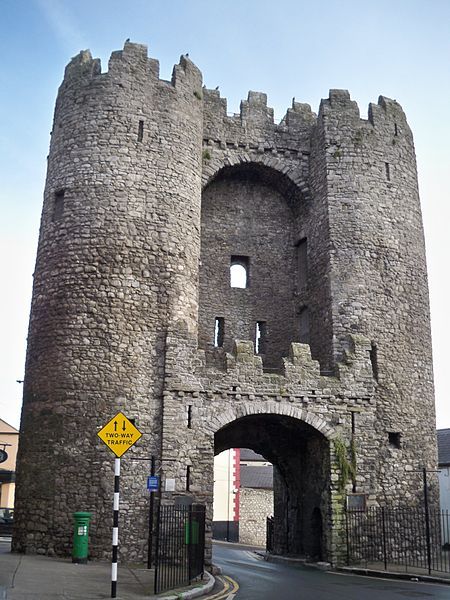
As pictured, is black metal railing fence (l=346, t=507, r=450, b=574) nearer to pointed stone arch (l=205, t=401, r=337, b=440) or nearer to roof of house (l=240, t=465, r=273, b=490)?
pointed stone arch (l=205, t=401, r=337, b=440)

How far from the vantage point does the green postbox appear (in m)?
15.9

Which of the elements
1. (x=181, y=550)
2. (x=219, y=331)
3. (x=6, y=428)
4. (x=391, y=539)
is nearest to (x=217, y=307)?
(x=219, y=331)

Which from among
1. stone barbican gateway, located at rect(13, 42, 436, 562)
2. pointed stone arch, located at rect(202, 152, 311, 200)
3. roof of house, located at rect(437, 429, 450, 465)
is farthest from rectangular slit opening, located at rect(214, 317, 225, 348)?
roof of house, located at rect(437, 429, 450, 465)

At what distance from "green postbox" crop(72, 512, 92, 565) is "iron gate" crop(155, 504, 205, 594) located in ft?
6.07

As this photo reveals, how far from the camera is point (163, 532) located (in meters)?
17.1

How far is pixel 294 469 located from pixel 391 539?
14.1 ft

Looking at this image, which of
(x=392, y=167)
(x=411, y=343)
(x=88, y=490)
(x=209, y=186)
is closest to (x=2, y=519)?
(x=88, y=490)

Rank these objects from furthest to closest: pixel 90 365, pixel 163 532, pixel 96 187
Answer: pixel 96 187 < pixel 90 365 < pixel 163 532

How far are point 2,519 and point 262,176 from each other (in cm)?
1932

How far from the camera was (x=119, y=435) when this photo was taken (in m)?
11.9

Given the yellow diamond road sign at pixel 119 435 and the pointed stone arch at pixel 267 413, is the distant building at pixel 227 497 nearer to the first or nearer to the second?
the pointed stone arch at pixel 267 413

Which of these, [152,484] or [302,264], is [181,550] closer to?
[152,484]

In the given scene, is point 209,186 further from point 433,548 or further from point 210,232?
point 433,548

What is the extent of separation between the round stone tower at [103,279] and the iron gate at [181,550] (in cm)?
100
